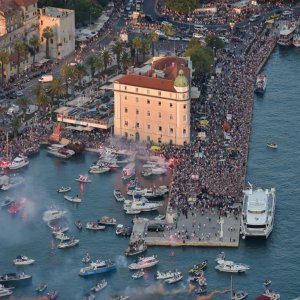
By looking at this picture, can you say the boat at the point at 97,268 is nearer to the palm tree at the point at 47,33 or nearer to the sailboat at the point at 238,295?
the sailboat at the point at 238,295

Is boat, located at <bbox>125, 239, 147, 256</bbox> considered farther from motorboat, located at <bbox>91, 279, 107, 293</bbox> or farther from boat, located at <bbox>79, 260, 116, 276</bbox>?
motorboat, located at <bbox>91, 279, 107, 293</bbox>

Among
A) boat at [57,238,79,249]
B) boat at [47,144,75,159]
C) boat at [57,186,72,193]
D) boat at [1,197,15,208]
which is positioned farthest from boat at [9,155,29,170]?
boat at [57,238,79,249]

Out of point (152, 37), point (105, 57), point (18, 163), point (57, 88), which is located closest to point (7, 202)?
point (18, 163)

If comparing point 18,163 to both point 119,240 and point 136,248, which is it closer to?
point 119,240

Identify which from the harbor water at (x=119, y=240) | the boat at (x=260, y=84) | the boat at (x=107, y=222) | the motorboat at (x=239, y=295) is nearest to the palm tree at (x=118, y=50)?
the boat at (x=260, y=84)

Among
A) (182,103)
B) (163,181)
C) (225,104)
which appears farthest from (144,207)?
(225,104)

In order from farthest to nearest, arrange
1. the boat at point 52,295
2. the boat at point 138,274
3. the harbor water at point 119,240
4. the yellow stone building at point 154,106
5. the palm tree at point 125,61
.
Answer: the palm tree at point 125,61 → the yellow stone building at point 154,106 → the boat at point 138,274 → the harbor water at point 119,240 → the boat at point 52,295
